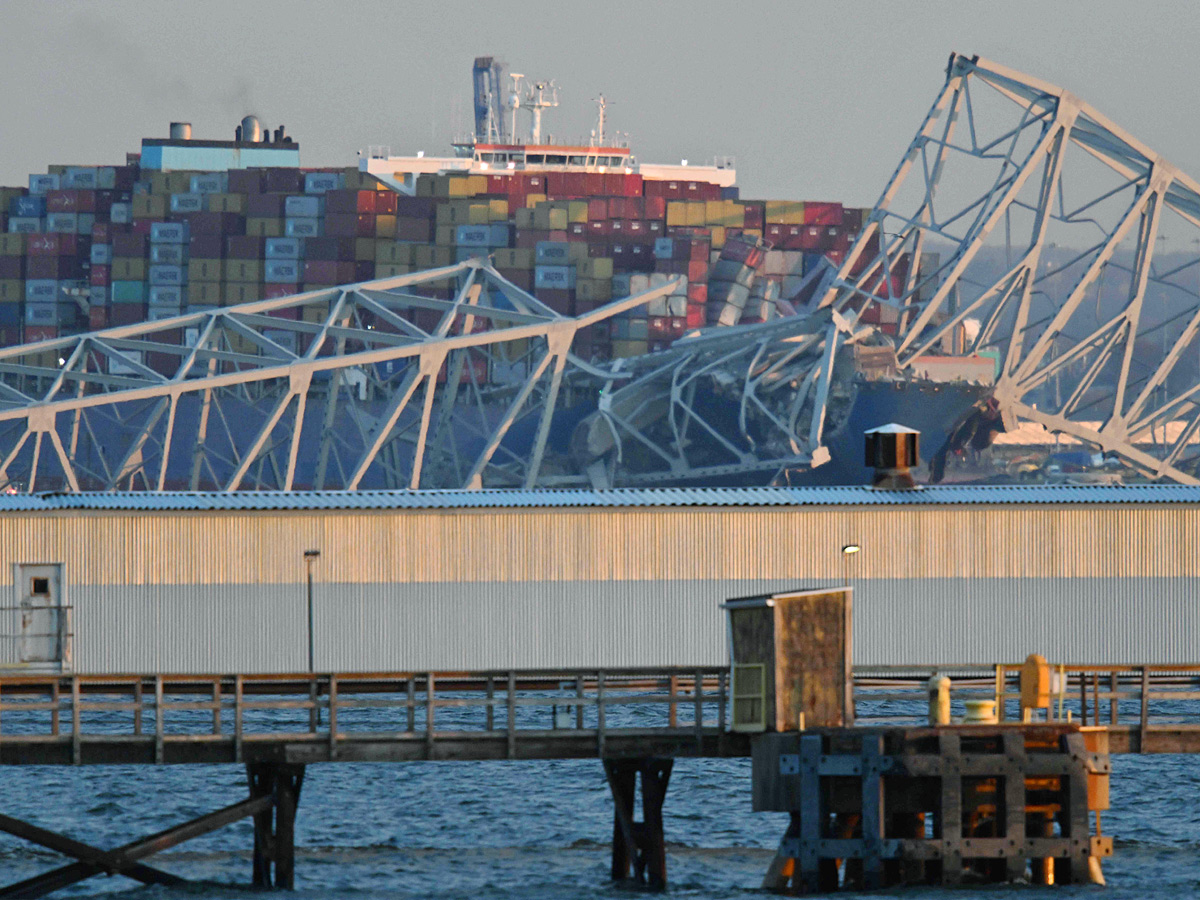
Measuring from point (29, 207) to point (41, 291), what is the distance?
7.93 m

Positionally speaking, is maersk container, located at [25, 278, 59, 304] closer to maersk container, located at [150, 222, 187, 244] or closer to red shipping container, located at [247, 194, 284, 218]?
maersk container, located at [150, 222, 187, 244]

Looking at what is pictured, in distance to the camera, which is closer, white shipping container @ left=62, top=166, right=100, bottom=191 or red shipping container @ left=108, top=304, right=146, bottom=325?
red shipping container @ left=108, top=304, right=146, bottom=325

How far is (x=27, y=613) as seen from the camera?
39.6 meters

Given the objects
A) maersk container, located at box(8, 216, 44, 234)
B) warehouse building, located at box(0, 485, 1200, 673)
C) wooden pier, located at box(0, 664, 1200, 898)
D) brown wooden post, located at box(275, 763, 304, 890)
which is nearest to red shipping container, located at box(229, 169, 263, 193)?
maersk container, located at box(8, 216, 44, 234)

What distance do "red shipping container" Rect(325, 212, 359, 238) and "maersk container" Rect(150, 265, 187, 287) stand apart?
578 inches

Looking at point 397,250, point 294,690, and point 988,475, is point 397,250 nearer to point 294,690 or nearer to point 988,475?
point 988,475

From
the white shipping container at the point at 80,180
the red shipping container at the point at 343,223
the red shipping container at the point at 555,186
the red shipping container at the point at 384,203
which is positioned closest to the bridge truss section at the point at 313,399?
the red shipping container at the point at 343,223

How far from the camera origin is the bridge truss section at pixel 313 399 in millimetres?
72875

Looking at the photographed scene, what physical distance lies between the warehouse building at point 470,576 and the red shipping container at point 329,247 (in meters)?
122

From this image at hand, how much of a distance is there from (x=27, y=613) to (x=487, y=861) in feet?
40.4

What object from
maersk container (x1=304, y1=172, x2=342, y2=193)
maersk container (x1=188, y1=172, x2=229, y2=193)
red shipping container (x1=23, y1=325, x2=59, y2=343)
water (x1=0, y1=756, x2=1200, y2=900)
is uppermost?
maersk container (x1=188, y1=172, x2=229, y2=193)

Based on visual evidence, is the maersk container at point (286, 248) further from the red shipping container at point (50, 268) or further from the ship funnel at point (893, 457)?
the ship funnel at point (893, 457)

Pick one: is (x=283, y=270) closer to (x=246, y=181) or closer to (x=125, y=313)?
(x=246, y=181)

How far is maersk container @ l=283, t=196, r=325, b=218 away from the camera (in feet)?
522
